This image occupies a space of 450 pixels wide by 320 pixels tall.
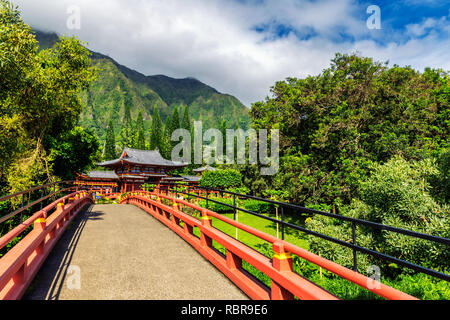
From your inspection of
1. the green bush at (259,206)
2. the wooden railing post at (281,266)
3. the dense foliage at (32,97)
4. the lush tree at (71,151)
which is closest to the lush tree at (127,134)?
the green bush at (259,206)

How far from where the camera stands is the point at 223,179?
153 ft

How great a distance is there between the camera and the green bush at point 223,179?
46594 mm

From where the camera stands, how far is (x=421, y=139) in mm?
19578

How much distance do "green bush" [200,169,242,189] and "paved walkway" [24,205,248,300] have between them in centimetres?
3885

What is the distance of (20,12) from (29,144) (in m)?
8.28

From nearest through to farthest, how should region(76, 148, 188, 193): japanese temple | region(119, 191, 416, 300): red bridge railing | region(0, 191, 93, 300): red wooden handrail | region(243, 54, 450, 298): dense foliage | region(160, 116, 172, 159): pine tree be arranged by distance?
region(119, 191, 416, 300): red bridge railing
region(0, 191, 93, 300): red wooden handrail
region(243, 54, 450, 298): dense foliage
region(76, 148, 188, 193): japanese temple
region(160, 116, 172, 159): pine tree

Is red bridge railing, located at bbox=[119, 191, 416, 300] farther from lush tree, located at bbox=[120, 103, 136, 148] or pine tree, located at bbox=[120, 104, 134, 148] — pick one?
pine tree, located at bbox=[120, 104, 134, 148]

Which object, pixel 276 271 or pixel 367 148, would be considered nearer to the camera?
pixel 276 271

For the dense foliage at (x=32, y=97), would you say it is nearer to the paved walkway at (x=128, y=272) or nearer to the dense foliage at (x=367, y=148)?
the paved walkway at (x=128, y=272)

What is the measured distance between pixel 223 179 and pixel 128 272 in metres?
41.9

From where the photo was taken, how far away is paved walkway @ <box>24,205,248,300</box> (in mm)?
4035

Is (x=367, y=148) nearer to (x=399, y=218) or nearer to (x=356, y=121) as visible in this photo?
(x=356, y=121)

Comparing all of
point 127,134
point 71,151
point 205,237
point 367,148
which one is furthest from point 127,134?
point 205,237

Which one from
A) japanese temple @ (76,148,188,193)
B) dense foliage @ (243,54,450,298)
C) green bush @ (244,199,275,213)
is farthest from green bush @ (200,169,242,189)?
dense foliage @ (243,54,450,298)
